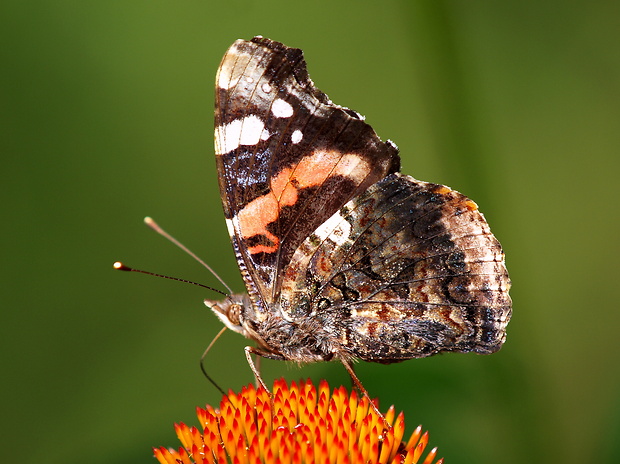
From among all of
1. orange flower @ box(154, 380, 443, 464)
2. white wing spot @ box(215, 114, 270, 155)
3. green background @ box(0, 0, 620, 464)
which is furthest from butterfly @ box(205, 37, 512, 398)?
green background @ box(0, 0, 620, 464)

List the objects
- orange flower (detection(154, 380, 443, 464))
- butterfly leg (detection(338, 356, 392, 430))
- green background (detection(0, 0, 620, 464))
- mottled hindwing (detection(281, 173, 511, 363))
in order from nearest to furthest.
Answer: orange flower (detection(154, 380, 443, 464)), butterfly leg (detection(338, 356, 392, 430)), mottled hindwing (detection(281, 173, 511, 363)), green background (detection(0, 0, 620, 464))

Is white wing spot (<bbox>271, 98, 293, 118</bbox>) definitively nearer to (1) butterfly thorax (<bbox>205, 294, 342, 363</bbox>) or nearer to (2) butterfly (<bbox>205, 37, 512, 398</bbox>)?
(2) butterfly (<bbox>205, 37, 512, 398</bbox>)

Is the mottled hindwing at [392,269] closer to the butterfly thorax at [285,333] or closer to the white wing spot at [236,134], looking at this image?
the butterfly thorax at [285,333]

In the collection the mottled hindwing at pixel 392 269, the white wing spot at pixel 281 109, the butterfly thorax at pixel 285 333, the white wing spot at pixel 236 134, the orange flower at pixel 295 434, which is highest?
the white wing spot at pixel 281 109

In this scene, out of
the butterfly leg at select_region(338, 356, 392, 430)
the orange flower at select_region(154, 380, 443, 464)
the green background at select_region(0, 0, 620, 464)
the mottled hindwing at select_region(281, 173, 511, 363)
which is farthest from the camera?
the green background at select_region(0, 0, 620, 464)

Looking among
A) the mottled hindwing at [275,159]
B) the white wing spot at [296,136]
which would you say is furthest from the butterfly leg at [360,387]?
the white wing spot at [296,136]

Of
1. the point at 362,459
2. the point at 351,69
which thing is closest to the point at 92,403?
the point at 362,459

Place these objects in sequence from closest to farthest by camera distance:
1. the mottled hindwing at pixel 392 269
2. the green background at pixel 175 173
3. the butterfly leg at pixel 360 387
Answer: the butterfly leg at pixel 360 387, the mottled hindwing at pixel 392 269, the green background at pixel 175 173
